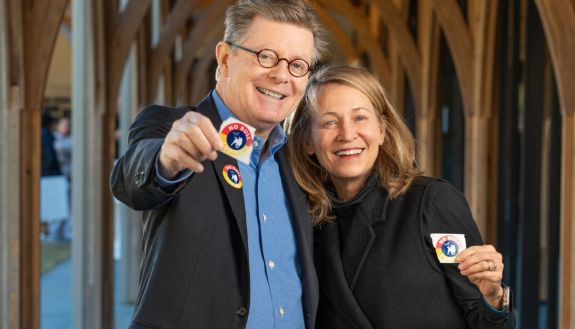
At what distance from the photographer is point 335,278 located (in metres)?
2.49

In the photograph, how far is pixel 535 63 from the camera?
7188 millimetres

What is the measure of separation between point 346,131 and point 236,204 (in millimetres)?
566

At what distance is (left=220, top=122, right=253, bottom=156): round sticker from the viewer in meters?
1.84

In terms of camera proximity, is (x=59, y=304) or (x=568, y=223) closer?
(x=568, y=223)

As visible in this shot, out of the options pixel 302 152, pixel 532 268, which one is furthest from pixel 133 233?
pixel 302 152

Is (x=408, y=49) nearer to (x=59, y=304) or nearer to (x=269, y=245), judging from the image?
(x=59, y=304)

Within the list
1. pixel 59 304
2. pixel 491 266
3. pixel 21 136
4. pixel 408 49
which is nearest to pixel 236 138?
pixel 491 266

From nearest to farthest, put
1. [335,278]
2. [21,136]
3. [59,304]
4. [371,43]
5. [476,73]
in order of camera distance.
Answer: [335,278] < [21,136] < [476,73] < [59,304] < [371,43]

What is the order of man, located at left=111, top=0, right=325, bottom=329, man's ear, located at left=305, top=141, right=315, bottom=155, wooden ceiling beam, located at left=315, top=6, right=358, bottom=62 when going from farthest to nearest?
1. wooden ceiling beam, located at left=315, top=6, right=358, bottom=62
2. man's ear, located at left=305, top=141, right=315, bottom=155
3. man, located at left=111, top=0, right=325, bottom=329

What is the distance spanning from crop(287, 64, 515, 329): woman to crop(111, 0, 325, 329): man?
0.18 m

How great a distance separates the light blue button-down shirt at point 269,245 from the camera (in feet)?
7.16

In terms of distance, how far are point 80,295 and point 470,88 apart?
4.22 m

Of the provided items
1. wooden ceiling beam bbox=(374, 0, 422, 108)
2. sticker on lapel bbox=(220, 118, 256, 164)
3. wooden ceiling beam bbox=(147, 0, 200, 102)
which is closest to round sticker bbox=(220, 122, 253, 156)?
sticker on lapel bbox=(220, 118, 256, 164)

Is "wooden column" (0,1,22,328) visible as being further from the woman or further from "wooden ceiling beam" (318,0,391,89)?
"wooden ceiling beam" (318,0,391,89)
